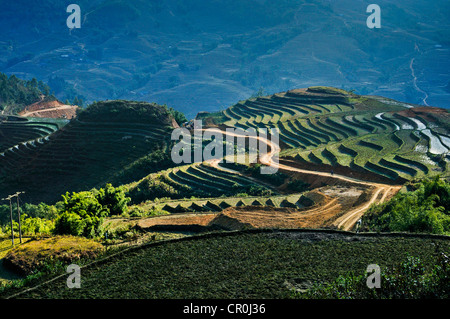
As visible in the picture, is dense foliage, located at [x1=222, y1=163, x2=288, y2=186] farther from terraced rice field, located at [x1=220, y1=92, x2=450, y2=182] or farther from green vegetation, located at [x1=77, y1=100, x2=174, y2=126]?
green vegetation, located at [x1=77, y1=100, x2=174, y2=126]

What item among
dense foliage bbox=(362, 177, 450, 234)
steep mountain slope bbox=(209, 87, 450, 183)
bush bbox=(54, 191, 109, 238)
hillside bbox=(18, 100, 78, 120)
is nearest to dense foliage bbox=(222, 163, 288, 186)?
steep mountain slope bbox=(209, 87, 450, 183)

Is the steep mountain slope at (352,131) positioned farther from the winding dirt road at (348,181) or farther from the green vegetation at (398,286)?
the green vegetation at (398,286)

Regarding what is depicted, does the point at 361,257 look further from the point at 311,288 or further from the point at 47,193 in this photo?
the point at 47,193

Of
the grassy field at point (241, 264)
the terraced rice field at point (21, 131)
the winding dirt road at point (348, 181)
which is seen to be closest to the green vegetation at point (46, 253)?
the grassy field at point (241, 264)

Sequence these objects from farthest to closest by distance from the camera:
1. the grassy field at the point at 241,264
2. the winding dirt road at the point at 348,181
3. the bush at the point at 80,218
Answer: the winding dirt road at the point at 348,181
the bush at the point at 80,218
the grassy field at the point at 241,264

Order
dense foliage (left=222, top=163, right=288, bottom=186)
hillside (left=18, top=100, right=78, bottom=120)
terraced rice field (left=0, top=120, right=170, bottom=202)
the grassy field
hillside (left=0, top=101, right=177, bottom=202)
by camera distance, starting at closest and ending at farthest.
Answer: the grassy field, dense foliage (left=222, top=163, right=288, bottom=186), hillside (left=0, top=101, right=177, bottom=202), terraced rice field (left=0, top=120, right=170, bottom=202), hillside (left=18, top=100, right=78, bottom=120)

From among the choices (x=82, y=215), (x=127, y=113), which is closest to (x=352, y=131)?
(x=127, y=113)

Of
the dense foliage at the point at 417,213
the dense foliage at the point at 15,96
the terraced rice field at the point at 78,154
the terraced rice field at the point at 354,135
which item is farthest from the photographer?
the dense foliage at the point at 15,96
